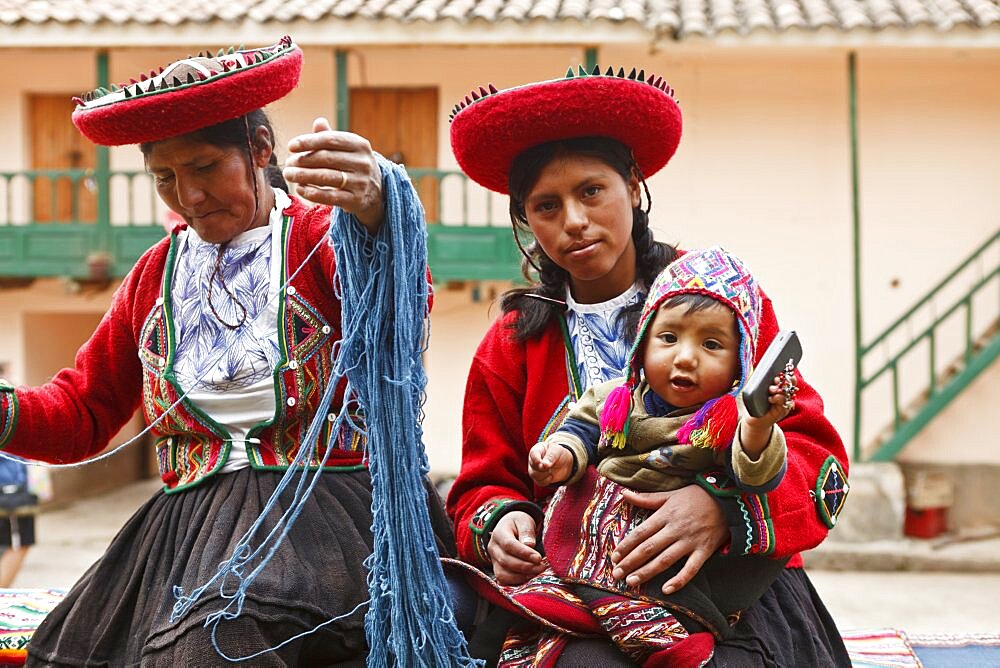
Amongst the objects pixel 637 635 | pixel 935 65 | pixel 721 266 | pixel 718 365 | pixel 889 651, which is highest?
pixel 935 65

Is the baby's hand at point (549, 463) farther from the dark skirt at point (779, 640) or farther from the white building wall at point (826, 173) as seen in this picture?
the white building wall at point (826, 173)

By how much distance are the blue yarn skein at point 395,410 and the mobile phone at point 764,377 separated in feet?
2.19

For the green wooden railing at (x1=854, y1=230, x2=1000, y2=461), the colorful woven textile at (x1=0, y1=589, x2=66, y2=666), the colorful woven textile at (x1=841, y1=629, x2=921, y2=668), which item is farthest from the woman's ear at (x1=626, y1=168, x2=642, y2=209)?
the green wooden railing at (x1=854, y1=230, x2=1000, y2=461)

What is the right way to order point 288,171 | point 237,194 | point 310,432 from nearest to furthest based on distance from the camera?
point 288,171 < point 310,432 < point 237,194

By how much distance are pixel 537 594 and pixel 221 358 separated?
2.83 ft

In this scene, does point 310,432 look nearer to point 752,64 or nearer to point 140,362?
point 140,362

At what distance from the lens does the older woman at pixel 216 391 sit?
2275 mm

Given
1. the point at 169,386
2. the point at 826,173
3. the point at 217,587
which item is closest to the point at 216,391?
the point at 169,386

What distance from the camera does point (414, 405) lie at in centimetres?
218

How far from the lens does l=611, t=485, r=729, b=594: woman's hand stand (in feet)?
6.75

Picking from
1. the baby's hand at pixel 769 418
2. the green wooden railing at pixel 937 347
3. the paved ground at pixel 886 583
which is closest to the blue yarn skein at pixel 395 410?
the baby's hand at pixel 769 418

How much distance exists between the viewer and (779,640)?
A: 225 centimetres

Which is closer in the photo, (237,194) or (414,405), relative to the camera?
(414,405)

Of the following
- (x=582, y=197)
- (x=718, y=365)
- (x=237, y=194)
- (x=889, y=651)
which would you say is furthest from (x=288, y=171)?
(x=889, y=651)
